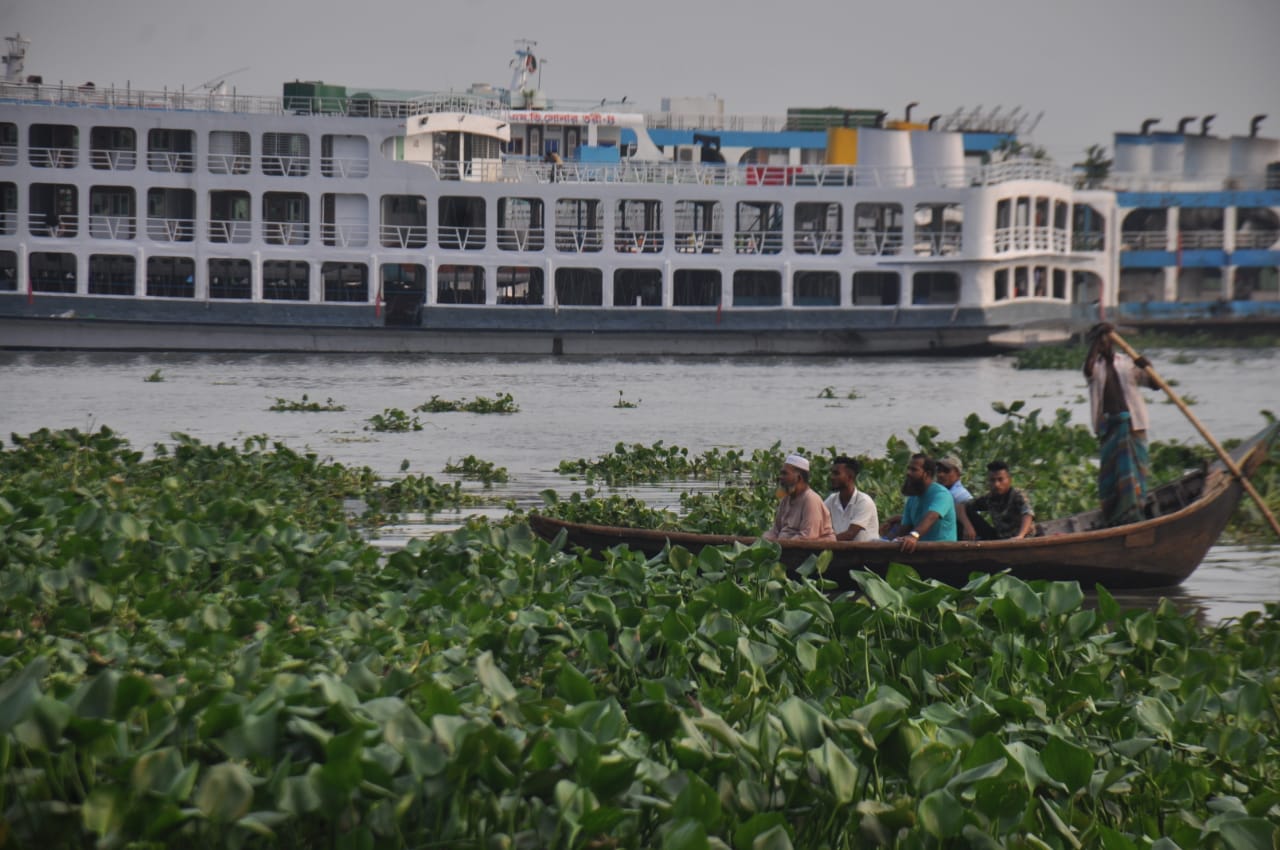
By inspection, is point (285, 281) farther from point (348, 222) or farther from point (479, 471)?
point (479, 471)

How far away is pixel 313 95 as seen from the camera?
34.7 m

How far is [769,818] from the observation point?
317cm

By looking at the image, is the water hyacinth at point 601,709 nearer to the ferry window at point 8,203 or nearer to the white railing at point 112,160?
the white railing at point 112,160

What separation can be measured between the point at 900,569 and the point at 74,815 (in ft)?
10.3

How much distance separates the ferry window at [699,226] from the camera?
105 feet

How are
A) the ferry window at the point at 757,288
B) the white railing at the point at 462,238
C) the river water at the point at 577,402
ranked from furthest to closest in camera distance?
1. the ferry window at the point at 757,288
2. the white railing at the point at 462,238
3. the river water at the point at 577,402

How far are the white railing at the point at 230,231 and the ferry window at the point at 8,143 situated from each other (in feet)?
13.6

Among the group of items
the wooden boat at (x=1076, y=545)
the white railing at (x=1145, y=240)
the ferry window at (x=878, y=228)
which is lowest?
the wooden boat at (x=1076, y=545)

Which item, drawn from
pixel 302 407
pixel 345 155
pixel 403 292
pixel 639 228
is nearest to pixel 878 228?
pixel 639 228

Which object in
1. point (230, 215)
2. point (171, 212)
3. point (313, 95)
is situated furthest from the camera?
point (313, 95)

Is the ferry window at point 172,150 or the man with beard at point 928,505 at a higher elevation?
the ferry window at point 172,150

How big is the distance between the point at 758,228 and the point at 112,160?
565 inches

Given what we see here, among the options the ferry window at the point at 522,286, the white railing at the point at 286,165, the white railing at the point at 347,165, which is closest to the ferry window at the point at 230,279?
the white railing at the point at 286,165

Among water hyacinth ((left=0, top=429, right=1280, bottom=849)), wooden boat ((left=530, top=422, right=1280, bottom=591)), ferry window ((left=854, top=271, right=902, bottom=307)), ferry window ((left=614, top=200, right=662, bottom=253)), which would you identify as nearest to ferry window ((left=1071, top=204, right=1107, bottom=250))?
ferry window ((left=854, top=271, right=902, bottom=307))
